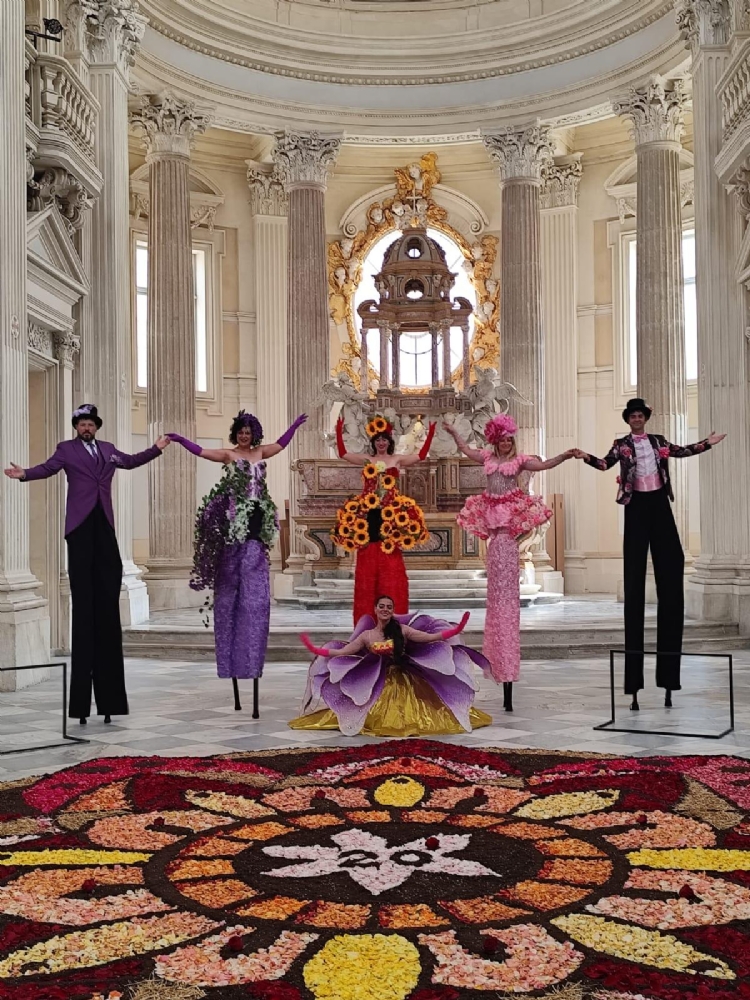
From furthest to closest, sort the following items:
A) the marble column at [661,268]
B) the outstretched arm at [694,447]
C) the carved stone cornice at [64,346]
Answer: the marble column at [661,268], the carved stone cornice at [64,346], the outstretched arm at [694,447]

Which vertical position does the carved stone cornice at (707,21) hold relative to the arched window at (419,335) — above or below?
above

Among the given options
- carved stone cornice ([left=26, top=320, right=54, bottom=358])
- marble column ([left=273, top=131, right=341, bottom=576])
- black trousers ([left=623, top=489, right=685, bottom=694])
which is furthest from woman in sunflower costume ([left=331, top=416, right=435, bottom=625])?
marble column ([left=273, top=131, right=341, bottom=576])

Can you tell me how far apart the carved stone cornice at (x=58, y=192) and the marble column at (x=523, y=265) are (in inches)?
326

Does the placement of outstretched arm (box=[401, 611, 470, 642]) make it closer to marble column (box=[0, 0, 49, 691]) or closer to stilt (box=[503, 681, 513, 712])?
stilt (box=[503, 681, 513, 712])

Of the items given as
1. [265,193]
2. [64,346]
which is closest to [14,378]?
[64,346]

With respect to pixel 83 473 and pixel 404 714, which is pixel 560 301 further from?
pixel 404 714

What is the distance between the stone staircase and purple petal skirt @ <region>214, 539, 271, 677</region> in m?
7.55

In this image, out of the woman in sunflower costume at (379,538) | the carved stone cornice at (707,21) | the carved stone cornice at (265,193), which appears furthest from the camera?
the carved stone cornice at (265,193)

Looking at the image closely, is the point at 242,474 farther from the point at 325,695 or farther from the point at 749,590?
the point at 749,590

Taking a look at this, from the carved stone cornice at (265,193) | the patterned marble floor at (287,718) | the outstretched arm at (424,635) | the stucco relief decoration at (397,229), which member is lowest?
the patterned marble floor at (287,718)

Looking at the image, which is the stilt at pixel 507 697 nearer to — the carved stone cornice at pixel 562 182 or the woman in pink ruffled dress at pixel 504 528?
the woman in pink ruffled dress at pixel 504 528

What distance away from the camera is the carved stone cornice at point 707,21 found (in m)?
13.3

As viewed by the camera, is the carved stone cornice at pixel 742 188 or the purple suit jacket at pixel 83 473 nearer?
the purple suit jacket at pixel 83 473

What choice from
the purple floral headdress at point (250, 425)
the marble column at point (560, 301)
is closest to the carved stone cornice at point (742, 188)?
the purple floral headdress at point (250, 425)
